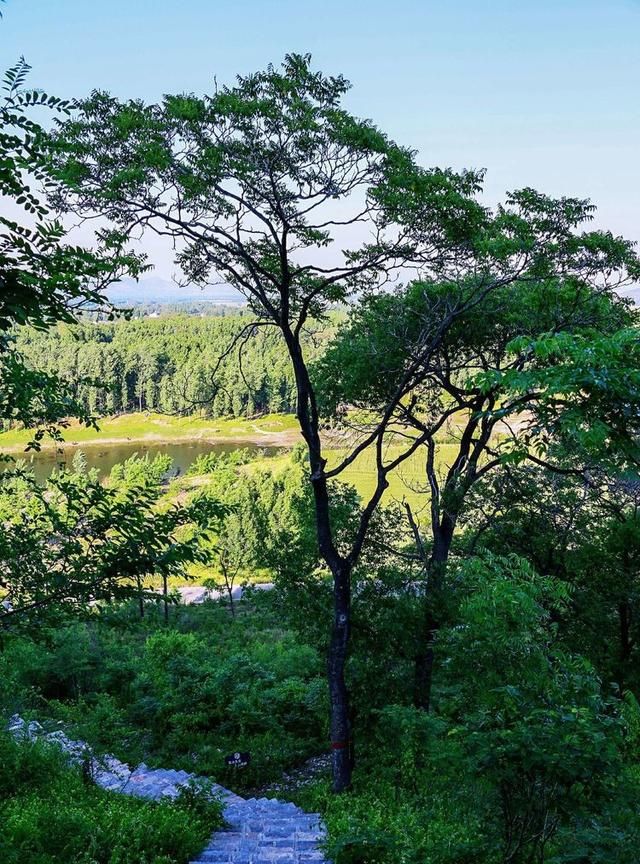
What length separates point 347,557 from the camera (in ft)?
29.8

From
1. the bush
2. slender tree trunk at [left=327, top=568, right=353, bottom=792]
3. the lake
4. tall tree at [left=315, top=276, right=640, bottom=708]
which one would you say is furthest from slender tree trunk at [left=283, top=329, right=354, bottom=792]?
the lake

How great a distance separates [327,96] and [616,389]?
5.47 metres

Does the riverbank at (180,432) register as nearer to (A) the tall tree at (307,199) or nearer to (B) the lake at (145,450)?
(B) the lake at (145,450)

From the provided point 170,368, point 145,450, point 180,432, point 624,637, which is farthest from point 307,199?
point 170,368

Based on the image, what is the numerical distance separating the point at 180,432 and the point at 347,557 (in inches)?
3018

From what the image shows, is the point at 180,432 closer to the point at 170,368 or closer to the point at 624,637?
the point at 170,368

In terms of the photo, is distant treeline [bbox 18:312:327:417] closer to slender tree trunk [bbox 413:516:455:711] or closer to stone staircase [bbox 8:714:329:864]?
slender tree trunk [bbox 413:516:455:711]

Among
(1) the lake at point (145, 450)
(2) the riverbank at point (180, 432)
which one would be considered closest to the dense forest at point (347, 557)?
(1) the lake at point (145, 450)

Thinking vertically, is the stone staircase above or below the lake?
above

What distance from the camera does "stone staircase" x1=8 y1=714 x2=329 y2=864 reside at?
632 cm

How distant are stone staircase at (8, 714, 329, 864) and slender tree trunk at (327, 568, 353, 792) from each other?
2.48 feet

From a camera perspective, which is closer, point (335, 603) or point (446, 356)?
point (335, 603)

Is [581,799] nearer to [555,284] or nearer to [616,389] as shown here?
[616,389]

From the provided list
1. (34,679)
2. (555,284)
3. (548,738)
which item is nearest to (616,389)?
(548,738)
